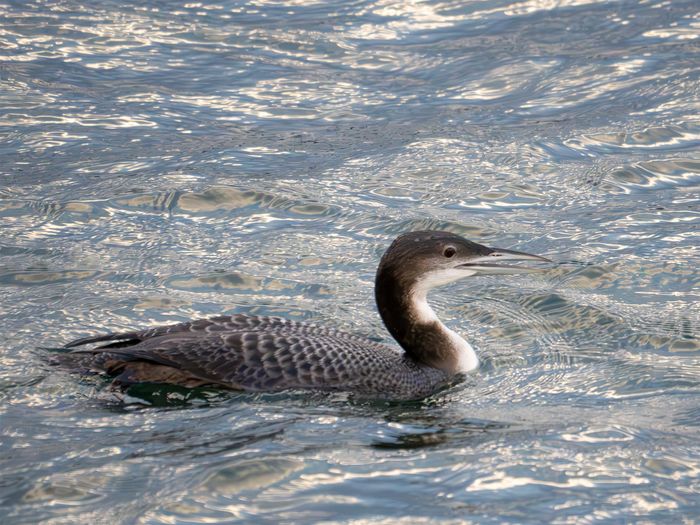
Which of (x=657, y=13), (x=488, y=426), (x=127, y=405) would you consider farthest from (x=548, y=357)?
(x=657, y=13)

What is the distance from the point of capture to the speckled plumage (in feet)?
22.5

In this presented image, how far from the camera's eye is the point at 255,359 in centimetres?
689

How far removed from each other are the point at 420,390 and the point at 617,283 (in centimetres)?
200

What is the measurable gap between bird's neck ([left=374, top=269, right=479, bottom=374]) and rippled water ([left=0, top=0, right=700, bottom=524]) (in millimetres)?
184

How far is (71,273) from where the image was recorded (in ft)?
27.9

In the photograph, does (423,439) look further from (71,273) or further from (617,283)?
(71,273)

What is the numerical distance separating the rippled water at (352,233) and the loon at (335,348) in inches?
5.5

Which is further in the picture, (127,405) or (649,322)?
(649,322)

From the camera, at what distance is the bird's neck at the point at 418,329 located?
7.30m

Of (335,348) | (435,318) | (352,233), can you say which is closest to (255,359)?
(335,348)

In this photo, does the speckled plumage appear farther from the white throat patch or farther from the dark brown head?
the dark brown head

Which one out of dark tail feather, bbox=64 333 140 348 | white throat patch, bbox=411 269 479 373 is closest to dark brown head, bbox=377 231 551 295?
white throat patch, bbox=411 269 479 373

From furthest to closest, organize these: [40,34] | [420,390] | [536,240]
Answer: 1. [40,34]
2. [536,240]
3. [420,390]

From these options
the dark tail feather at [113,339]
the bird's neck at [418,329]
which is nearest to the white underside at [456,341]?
the bird's neck at [418,329]
